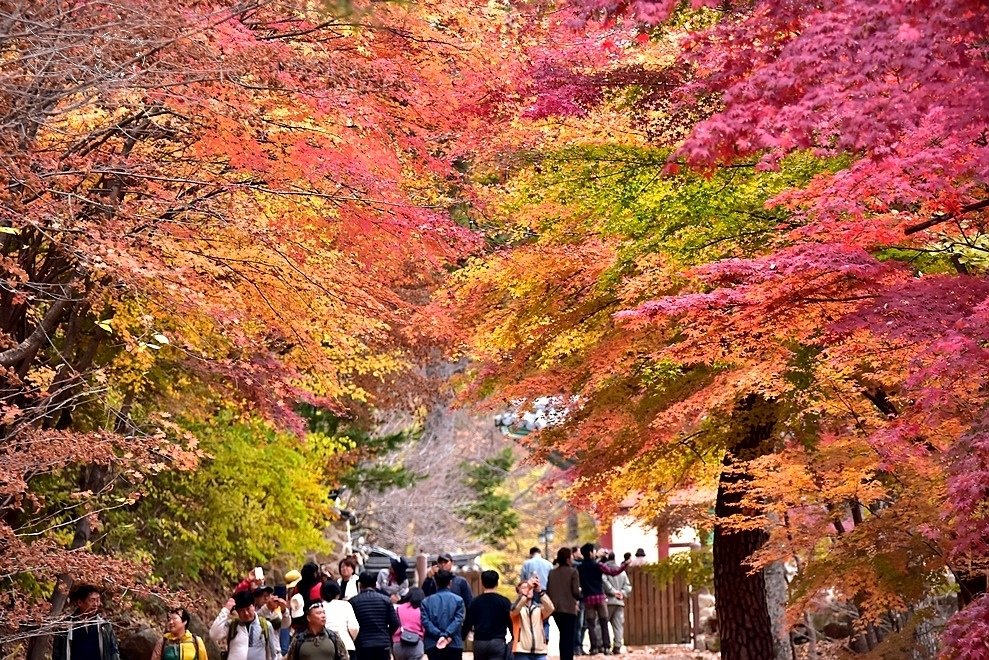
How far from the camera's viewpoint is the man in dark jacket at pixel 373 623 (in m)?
14.8

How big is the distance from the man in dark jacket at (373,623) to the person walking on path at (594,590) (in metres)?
7.13

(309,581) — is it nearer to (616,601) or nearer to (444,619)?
(444,619)

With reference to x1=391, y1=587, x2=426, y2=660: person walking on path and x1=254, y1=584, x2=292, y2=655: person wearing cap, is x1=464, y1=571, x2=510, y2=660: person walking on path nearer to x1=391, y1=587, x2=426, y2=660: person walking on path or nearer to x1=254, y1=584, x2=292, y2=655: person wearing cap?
x1=391, y1=587, x2=426, y2=660: person walking on path

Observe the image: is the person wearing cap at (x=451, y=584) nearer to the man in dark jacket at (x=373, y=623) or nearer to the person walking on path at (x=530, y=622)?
the person walking on path at (x=530, y=622)

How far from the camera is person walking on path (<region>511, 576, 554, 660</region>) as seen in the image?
49.0ft

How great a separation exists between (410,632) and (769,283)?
679 centimetres

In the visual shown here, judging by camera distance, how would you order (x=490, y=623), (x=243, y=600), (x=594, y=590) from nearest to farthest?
(x=243, y=600), (x=490, y=623), (x=594, y=590)

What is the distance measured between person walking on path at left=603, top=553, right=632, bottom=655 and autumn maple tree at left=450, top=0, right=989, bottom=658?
559cm

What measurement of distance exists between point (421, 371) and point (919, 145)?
21.3 m

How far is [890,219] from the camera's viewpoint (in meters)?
11.0

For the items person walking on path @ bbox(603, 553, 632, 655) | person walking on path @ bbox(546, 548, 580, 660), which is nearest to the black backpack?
person walking on path @ bbox(546, 548, 580, 660)

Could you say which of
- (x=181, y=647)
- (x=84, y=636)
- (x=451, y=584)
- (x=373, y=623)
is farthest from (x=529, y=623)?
(x=84, y=636)

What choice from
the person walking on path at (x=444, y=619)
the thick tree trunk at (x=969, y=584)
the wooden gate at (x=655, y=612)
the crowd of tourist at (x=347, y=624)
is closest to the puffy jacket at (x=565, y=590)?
the crowd of tourist at (x=347, y=624)

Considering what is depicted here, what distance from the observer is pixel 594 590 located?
74.9ft
